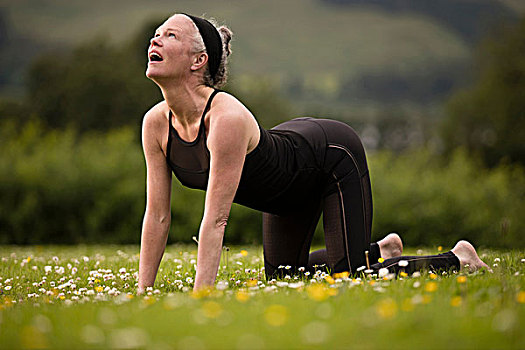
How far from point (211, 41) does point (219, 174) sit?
3.53 ft

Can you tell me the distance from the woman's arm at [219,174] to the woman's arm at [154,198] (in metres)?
0.66

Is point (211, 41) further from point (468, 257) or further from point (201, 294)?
point (468, 257)

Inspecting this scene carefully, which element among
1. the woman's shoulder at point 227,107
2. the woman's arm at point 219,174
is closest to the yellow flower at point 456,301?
the woman's arm at point 219,174

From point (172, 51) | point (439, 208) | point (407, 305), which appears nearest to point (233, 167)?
point (172, 51)

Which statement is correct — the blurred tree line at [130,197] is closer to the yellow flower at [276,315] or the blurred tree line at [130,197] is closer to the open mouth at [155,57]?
the open mouth at [155,57]

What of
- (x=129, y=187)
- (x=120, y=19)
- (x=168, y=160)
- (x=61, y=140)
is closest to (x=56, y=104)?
(x=120, y=19)

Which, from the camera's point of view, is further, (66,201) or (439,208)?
(439,208)

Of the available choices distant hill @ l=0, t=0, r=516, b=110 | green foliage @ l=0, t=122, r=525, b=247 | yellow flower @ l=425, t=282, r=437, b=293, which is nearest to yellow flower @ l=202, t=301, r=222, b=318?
yellow flower @ l=425, t=282, r=437, b=293

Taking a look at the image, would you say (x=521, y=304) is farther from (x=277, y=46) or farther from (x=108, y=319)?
(x=277, y=46)

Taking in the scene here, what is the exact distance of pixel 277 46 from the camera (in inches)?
2229

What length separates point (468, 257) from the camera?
17.2ft

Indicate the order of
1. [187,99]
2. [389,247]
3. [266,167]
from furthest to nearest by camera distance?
1. [389,247]
2. [266,167]
3. [187,99]

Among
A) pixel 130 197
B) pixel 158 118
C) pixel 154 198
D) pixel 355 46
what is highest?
pixel 355 46

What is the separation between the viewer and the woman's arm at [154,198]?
4.81 m
